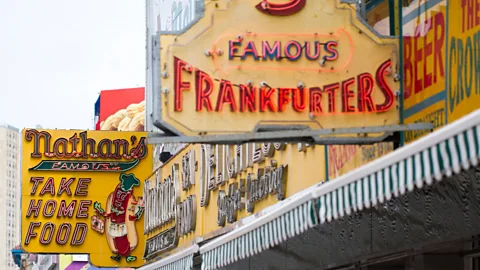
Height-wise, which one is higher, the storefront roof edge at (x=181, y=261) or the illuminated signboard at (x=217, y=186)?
the illuminated signboard at (x=217, y=186)

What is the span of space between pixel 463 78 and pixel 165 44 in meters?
2.47

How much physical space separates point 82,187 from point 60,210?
0.65 meters

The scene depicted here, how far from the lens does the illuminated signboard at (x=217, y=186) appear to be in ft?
48.0

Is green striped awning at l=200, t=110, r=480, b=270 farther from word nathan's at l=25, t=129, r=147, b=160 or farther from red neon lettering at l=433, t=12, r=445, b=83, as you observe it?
word nathan's at l=25, t=129, r=147, b=160

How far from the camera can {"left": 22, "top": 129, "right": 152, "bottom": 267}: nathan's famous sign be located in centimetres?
2567

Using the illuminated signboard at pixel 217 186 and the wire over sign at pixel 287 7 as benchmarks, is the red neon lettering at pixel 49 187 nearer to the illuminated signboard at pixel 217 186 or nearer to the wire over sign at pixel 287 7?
the illuminated signboard at pixel 217 186

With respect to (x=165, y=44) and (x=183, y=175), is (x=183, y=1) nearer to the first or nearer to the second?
(x=183, y=175)

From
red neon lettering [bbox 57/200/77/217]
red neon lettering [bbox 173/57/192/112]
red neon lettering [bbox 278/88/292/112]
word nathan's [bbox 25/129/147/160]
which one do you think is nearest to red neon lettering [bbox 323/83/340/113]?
red neon lettering [bbox 278/88/292/112]

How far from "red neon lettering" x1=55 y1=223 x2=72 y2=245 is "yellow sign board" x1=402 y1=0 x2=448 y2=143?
53.5 ft

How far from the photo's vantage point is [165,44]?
1035cm

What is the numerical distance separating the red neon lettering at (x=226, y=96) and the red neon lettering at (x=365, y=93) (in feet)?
3.40

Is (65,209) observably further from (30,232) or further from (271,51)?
(271,51)

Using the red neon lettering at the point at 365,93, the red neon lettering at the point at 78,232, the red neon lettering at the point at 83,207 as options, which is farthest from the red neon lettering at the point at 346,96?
the red neon lettering at the point at 78,232

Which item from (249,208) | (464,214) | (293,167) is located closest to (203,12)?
(464,214)
